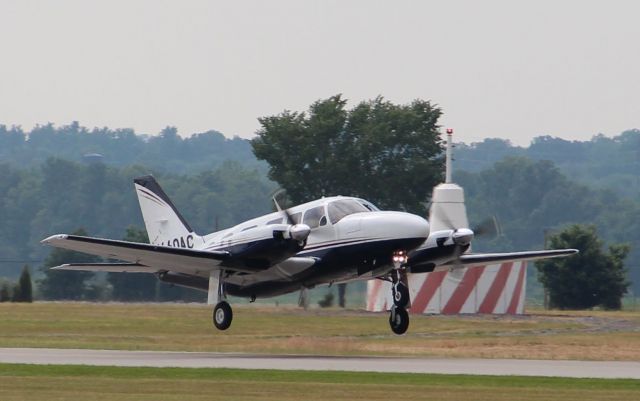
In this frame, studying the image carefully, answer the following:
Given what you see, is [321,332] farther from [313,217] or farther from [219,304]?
[313,217]

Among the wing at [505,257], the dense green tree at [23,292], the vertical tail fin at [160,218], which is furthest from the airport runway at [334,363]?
the dense green tree at [23,292]

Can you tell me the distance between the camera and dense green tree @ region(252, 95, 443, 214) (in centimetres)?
8194

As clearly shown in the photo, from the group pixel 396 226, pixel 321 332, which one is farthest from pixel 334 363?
pixel 321 332

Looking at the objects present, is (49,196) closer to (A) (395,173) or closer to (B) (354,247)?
(A) (395,173)

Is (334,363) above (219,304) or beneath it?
beneath

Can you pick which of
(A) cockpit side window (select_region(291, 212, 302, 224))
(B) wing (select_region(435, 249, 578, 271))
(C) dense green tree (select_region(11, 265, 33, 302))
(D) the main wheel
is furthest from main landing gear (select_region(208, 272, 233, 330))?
(C) dense green tree (select_region(11, 265, 33, 302))

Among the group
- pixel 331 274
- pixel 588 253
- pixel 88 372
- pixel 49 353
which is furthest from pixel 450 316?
pixel 88 372

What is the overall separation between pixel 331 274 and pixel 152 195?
9.35 meters

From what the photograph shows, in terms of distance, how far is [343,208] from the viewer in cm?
4116

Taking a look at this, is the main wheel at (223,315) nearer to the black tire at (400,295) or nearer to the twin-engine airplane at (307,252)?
the twin-engine airplane at (307,252)

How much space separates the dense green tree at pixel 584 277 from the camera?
76.4 meters

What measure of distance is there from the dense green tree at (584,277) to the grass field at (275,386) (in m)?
45.4

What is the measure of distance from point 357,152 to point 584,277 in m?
16.2

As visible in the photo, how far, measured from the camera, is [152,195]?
1905 inches
